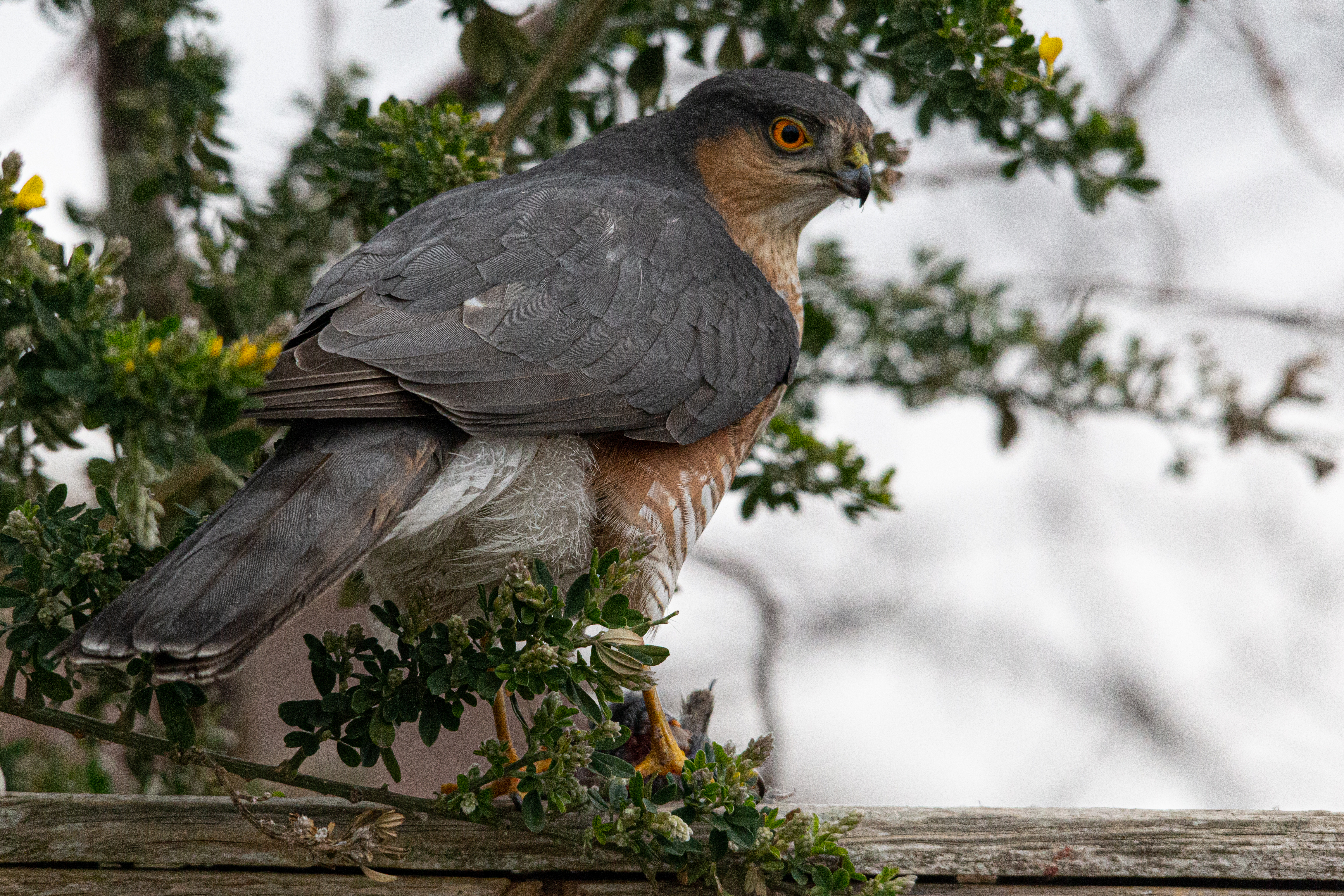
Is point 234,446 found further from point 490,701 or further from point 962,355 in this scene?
point 962,355

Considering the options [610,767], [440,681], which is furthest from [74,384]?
[610,767]

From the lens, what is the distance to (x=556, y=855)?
5.98ft

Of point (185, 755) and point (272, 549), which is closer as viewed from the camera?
point (272, 549)

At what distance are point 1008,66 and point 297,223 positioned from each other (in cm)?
167

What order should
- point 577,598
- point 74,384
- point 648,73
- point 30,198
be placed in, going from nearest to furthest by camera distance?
point 74,384, point 30,198, point 577,598, point 648,73

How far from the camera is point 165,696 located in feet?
5.54

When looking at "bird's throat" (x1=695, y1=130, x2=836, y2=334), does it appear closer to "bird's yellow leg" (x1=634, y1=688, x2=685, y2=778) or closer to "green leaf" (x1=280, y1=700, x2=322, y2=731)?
"bird's yellow leg" (x1=634, y1=688, x2=685, y2=778)

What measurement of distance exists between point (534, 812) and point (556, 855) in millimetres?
200

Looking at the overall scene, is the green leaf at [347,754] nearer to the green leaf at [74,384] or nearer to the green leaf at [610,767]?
the green leaf at [610,767]

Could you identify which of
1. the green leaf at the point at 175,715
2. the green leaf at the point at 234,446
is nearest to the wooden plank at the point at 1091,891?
the green leaf at the point at 175,715

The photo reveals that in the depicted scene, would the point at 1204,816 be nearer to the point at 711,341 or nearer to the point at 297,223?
the point at 711,341

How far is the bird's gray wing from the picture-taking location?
5.69 ft

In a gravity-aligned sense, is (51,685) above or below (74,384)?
below

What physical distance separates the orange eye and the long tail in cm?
111
